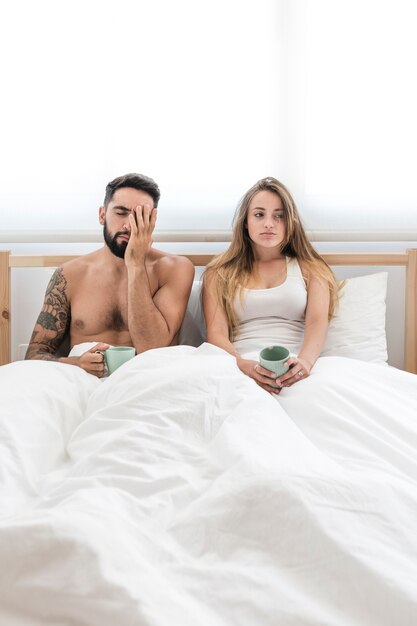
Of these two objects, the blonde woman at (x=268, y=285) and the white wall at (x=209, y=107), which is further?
the white wall at (x=209, y=107)

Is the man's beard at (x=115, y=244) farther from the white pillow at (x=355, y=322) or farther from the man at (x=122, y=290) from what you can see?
the white pillow at (x=355, y=322)

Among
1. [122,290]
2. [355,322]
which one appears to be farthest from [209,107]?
[355,322]

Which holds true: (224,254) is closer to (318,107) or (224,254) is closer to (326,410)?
(318,107)

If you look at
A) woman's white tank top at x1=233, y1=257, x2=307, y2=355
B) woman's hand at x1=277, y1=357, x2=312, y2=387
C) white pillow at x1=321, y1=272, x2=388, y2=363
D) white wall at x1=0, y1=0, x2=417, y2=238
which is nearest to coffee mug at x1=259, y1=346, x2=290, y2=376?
woman's hand at x1=277, y1=357, x2=312, y2=387

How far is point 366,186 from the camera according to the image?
7.95 ft

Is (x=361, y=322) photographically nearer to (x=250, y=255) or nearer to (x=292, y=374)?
(x=250, y=255)

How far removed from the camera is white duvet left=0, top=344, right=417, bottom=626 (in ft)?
1.94

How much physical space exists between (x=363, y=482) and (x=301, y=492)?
0.09 meters

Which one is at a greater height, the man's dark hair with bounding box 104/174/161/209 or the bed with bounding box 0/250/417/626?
the man's dark hair with bounding box 104/174/161/209

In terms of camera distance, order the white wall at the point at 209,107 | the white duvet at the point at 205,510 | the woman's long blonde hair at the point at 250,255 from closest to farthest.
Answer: the white duvet at the point at 205,510, the woman's long blonde hair at the point at 250,255, the white wall at the point at 209,107

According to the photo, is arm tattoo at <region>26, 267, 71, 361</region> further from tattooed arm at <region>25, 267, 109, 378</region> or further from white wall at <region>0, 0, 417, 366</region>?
white wall at <region>0, 0, 417, 366</region>

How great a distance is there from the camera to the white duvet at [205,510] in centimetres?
59

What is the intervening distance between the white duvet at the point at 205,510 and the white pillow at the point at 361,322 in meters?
0.80

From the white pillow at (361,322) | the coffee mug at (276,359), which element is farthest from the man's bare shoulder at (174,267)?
the coffee mug at (276,359)
